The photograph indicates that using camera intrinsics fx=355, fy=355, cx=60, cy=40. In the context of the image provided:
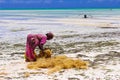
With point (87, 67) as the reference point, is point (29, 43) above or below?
above

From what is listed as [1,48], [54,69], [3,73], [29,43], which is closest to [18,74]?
[3,73]

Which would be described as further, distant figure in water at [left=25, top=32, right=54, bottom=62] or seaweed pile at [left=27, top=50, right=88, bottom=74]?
distant figure in water at [left=25, top=32, right=54, bottom=62]

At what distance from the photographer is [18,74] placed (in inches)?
464

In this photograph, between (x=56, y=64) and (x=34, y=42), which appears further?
(x=34, y=42)

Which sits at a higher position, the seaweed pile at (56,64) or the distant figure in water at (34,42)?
the distant figure in water at (34,42)

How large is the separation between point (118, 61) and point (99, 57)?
129 cm

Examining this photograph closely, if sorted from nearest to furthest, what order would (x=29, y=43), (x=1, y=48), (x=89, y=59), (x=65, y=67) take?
(x=65, y=67), (x=29, y=43), (x=89, y=59), (x=1, y=48)

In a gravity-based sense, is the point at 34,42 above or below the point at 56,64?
above

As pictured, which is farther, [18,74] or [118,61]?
[118,61]

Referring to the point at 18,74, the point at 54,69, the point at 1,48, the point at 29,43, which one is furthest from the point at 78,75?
the point at 1,48

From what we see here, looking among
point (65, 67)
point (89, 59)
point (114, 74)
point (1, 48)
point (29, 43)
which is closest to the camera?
point (114, 74)

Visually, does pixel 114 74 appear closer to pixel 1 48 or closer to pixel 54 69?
pixel 54 69

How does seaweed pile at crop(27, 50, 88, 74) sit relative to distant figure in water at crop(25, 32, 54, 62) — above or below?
below

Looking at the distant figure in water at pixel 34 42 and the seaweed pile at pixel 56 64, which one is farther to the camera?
the distant figure in water at pixel 34 42
